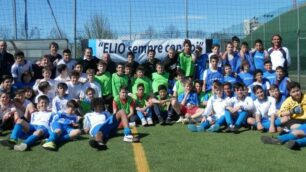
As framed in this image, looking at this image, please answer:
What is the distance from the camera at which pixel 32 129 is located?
24.7ft

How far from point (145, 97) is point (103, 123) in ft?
8.03

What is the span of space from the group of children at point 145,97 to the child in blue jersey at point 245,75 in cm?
2

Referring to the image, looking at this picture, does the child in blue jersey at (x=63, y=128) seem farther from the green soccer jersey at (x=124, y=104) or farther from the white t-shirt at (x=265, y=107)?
the white t-shirt at (x=265, y=107)

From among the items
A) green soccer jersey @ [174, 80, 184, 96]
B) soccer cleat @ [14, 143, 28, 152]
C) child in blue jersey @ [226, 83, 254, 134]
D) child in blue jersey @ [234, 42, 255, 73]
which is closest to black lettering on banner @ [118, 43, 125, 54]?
green soccer jersey @ [174, 80, 184, 96]

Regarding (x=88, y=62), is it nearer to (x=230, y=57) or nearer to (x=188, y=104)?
(x=188, y=104)

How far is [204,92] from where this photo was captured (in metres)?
10.3

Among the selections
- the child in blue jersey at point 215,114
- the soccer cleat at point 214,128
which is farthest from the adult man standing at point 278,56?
the soccer cleat at point 214,128

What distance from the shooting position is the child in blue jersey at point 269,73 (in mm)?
9766

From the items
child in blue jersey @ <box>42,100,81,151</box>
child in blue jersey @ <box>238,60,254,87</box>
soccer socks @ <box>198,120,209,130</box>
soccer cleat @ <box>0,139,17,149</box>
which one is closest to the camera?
soccer cleat @ <box>0,139,17,149</box>

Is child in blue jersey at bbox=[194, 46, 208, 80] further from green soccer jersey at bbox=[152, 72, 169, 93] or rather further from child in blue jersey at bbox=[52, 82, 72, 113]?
child in blue jersey at bbox=[52, 82, 72, 113]

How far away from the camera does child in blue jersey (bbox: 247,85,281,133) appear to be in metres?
8.38

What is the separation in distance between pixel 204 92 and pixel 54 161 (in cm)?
513

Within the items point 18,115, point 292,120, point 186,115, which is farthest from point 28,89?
point 292,120

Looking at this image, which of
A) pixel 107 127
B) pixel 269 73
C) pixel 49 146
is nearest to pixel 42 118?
pixel 49 146
